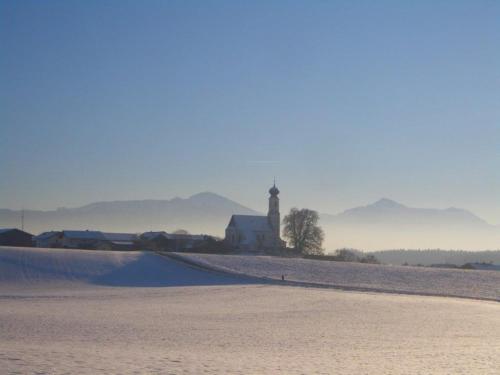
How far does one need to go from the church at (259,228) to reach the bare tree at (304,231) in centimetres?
860

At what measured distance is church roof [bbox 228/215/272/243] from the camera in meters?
154

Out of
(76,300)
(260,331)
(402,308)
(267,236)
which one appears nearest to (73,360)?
(260,331)

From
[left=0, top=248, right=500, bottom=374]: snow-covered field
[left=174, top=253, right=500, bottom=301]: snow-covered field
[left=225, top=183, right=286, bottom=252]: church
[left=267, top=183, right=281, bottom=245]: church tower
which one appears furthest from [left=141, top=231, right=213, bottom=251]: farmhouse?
[left=0, top=248, right=500, bottom=374]: snow-covered field

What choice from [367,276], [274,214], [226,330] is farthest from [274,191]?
[226,330]

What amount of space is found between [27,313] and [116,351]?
48.0 ft

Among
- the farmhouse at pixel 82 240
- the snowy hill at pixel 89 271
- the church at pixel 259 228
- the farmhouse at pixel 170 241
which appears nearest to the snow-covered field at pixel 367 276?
the snowy hill at pixel 89 271

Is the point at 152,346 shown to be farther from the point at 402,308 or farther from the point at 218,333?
the point at 402,308

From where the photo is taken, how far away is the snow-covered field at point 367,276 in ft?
205

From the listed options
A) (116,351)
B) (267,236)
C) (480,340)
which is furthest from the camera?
(267,236)

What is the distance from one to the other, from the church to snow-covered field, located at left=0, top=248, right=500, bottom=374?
92792 millimetres

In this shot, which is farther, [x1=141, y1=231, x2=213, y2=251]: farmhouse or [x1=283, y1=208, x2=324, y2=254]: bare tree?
[x1=283, y1=208, x2=324, y2=254]: bare tree

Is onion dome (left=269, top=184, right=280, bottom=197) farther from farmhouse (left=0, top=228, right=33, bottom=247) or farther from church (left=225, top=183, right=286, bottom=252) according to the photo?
farmhouse (left=0, top=228, right=33, bottom=247)

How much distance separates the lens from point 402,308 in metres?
42.2

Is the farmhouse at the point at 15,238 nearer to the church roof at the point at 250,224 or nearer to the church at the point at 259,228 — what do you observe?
the church at the point at 259,228
